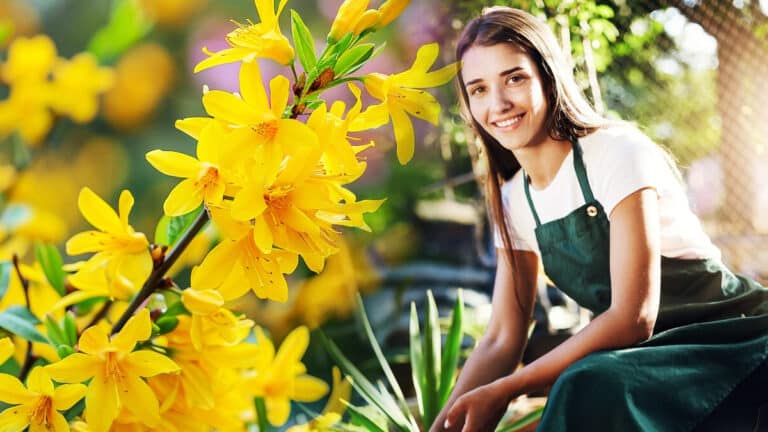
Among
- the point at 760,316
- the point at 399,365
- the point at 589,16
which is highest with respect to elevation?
the point at 589,16

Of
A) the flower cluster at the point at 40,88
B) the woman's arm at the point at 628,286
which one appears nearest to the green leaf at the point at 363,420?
the woman's arm at the point at 628,286

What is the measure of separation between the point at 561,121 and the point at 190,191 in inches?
6.8

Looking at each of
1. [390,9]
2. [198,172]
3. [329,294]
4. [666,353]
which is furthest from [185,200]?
[329,294]

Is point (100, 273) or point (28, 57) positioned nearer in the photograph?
point (100, 273)

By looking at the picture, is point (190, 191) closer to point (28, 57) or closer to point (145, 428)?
point (145, 428)

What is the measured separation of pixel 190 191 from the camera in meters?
0.32

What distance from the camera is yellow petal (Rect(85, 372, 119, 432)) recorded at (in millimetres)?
347

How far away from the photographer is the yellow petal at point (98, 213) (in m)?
0.35

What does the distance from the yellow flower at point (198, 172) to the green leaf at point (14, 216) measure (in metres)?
0.19

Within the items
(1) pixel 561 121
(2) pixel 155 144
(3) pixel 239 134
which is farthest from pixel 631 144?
(2) pixel 155 144

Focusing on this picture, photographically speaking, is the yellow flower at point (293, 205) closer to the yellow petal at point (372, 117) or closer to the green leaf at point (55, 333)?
the yellow petal at point (372, 117)

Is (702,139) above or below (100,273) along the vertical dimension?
above

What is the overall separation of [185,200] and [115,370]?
0.08 metres

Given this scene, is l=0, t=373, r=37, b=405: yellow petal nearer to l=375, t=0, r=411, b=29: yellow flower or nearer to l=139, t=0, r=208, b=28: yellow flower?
l=375, t=0, r=411, b=29: yellow flower
